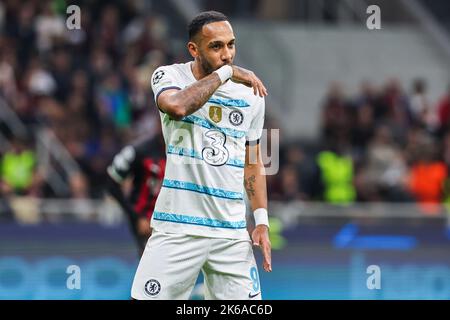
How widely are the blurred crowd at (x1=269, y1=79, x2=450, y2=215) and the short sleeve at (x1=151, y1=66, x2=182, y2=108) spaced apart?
1085 cm

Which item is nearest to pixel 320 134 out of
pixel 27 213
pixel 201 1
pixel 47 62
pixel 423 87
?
pixel 423 87

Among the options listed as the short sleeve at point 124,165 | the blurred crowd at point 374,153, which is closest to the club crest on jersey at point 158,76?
the short sleeve at point 124,165

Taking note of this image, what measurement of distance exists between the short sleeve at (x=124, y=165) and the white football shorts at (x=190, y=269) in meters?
2.59

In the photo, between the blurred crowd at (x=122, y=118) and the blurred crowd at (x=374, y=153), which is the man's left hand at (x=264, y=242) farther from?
the blurred crowd at (x=374, y=153)

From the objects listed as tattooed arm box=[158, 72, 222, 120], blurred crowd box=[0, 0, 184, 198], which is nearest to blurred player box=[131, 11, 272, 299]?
tattooed arm box=[158, 72, 222, 120]

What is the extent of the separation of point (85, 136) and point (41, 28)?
90.2 inches

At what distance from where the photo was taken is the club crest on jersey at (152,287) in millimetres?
5969

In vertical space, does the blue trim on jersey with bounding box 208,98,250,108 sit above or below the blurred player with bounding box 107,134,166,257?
above

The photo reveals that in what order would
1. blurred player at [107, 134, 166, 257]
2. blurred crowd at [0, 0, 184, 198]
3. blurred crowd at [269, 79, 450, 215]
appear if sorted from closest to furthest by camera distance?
blurred player at [107, 134, 166, 257] → blurred crowd at [0, 0, 184, 198] → blurred crowd at [269, 79, 450, 215]

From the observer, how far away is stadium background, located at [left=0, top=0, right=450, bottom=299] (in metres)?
14.3

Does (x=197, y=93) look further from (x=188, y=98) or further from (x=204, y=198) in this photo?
(x=204, y=198)

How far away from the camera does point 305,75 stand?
21406 millimetres

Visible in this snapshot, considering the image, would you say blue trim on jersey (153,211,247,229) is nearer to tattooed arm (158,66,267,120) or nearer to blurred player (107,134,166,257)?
tattooed arm (158,66,267,120)
